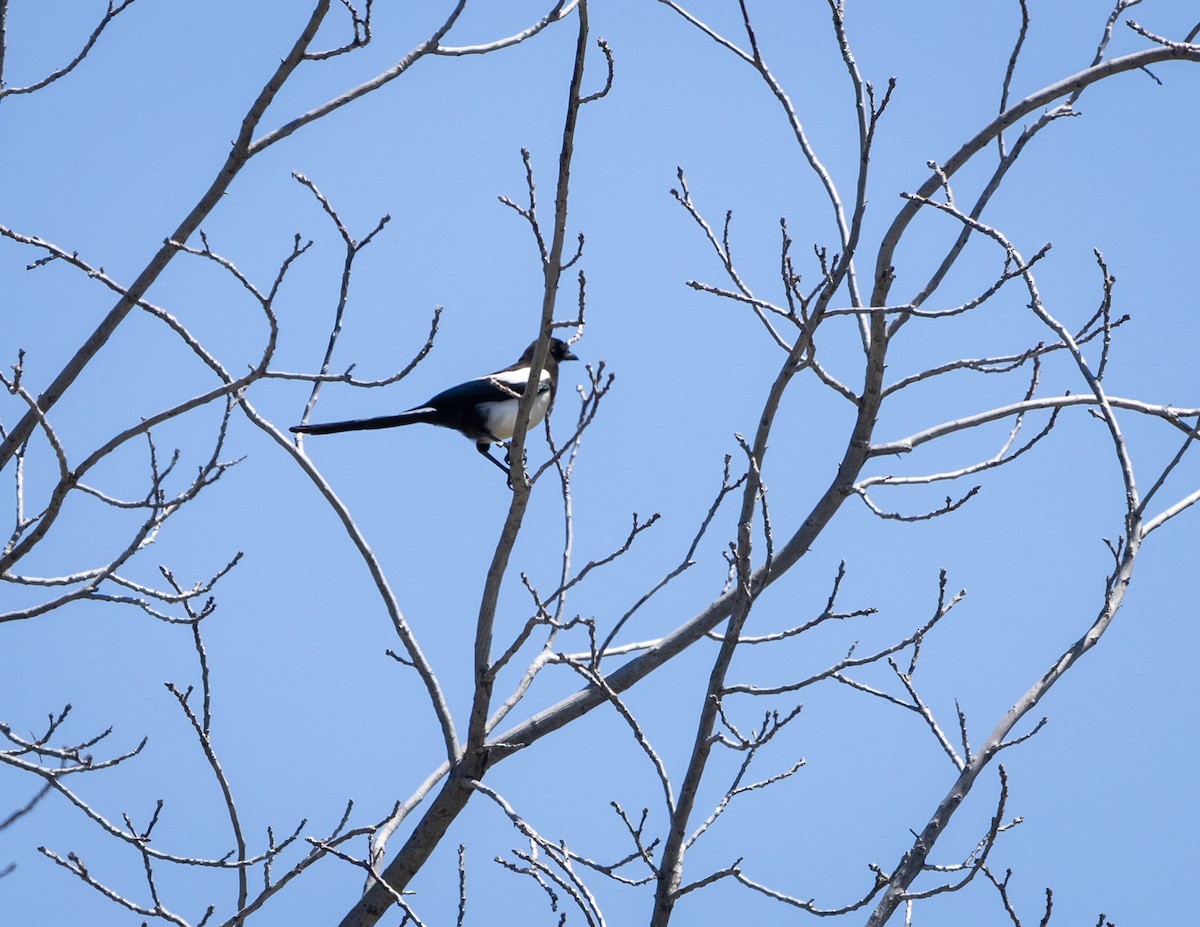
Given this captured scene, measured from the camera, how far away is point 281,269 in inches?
146

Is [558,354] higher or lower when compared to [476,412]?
higher

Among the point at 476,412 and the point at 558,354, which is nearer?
the point at 476,412

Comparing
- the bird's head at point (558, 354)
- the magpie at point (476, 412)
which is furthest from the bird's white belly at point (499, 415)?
the bird's head at point (558, 354)

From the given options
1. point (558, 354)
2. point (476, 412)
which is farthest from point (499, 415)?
point (558, 354)

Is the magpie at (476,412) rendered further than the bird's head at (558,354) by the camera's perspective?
No

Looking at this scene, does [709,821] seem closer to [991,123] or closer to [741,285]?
[741,285]

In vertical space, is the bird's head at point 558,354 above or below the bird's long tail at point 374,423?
above

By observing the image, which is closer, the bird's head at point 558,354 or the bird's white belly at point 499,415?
the bird's white belly at point 499,415

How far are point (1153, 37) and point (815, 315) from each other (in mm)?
1234

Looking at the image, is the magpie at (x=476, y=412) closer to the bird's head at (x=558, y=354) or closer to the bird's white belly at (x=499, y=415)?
the bird's white belly at (x=499, y=415)

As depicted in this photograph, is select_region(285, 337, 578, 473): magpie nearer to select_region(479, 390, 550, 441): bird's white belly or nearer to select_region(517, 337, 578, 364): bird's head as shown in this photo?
select_region(479, 390, 550, 441): bird's white belly

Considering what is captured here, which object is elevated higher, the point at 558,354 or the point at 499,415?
the point at 558,354

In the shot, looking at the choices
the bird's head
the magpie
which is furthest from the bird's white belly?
the bird's head

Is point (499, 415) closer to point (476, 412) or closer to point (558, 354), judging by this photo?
point (476, 412)
